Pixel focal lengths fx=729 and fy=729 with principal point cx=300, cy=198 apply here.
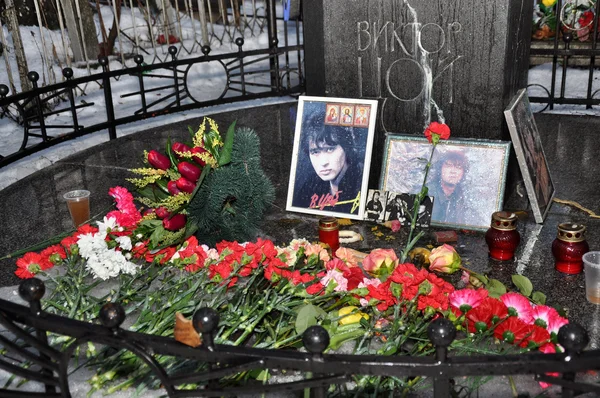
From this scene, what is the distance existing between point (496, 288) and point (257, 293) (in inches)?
34.5

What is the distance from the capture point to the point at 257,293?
8.44ft

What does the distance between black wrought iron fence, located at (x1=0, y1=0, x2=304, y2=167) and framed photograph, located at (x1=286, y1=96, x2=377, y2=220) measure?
88.1 inches

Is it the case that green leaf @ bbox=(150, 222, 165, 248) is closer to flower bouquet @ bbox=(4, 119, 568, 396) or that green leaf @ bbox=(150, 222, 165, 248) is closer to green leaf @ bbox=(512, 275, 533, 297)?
flower bouquet @ bbox=(4, 119, 568, 396)

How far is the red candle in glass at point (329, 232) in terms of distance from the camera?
3156 millimetres

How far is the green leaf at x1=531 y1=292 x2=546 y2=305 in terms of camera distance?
260 centimetres

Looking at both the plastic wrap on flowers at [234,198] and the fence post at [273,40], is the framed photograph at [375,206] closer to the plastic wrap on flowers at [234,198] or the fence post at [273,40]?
the plastic wrap on flowers at [234,198]

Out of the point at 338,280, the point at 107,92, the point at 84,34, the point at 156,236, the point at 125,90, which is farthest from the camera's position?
the point at 84,34

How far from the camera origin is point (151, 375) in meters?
2.16

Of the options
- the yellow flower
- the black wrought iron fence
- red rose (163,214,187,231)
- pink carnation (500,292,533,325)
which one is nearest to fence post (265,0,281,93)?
the black wrought iron fence

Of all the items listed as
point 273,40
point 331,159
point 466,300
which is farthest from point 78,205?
point 273,40

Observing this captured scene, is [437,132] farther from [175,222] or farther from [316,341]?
[316,341]

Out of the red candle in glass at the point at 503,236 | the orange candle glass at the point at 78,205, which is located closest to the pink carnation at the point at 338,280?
the red candle in glass at the point at 503,236

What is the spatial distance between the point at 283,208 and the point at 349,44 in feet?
3.02

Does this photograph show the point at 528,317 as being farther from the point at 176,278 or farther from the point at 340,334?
the point at 176,278
